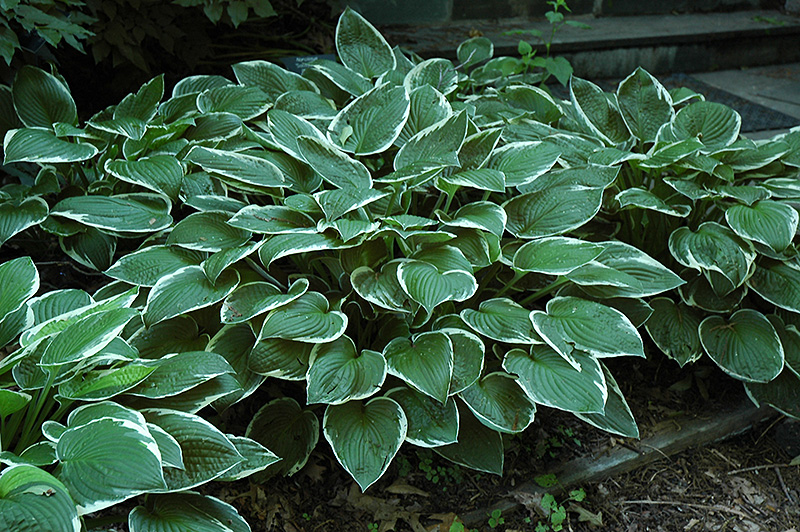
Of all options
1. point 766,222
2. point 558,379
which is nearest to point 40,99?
point 558,379

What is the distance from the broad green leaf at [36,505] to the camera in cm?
106

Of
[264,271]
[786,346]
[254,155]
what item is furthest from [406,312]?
[786,346]

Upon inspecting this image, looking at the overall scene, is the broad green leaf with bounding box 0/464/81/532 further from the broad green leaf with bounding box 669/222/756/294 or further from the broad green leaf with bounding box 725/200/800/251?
the broad green leaf with bounding box 725/200/800/251

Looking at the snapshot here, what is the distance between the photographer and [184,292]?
66.6 inches

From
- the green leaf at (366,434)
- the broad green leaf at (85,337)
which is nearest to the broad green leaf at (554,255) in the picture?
the green leaf at (366,434)

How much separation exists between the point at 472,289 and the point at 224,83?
142 centimetres

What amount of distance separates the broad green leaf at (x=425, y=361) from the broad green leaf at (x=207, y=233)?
20.0 inches

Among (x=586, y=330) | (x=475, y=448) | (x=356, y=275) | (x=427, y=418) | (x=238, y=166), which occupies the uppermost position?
(x=238, y=166)

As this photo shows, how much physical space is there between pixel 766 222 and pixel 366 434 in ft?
4.12

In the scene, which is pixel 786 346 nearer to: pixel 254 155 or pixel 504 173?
pixel 504 173

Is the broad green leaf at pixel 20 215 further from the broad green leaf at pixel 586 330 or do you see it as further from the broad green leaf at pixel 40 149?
the broad green leaf at pixel 586 330

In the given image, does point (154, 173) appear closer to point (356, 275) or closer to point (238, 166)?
point (238, 166)

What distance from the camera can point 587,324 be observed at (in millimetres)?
1740

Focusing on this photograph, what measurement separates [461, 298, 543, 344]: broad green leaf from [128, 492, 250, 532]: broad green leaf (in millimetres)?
709
